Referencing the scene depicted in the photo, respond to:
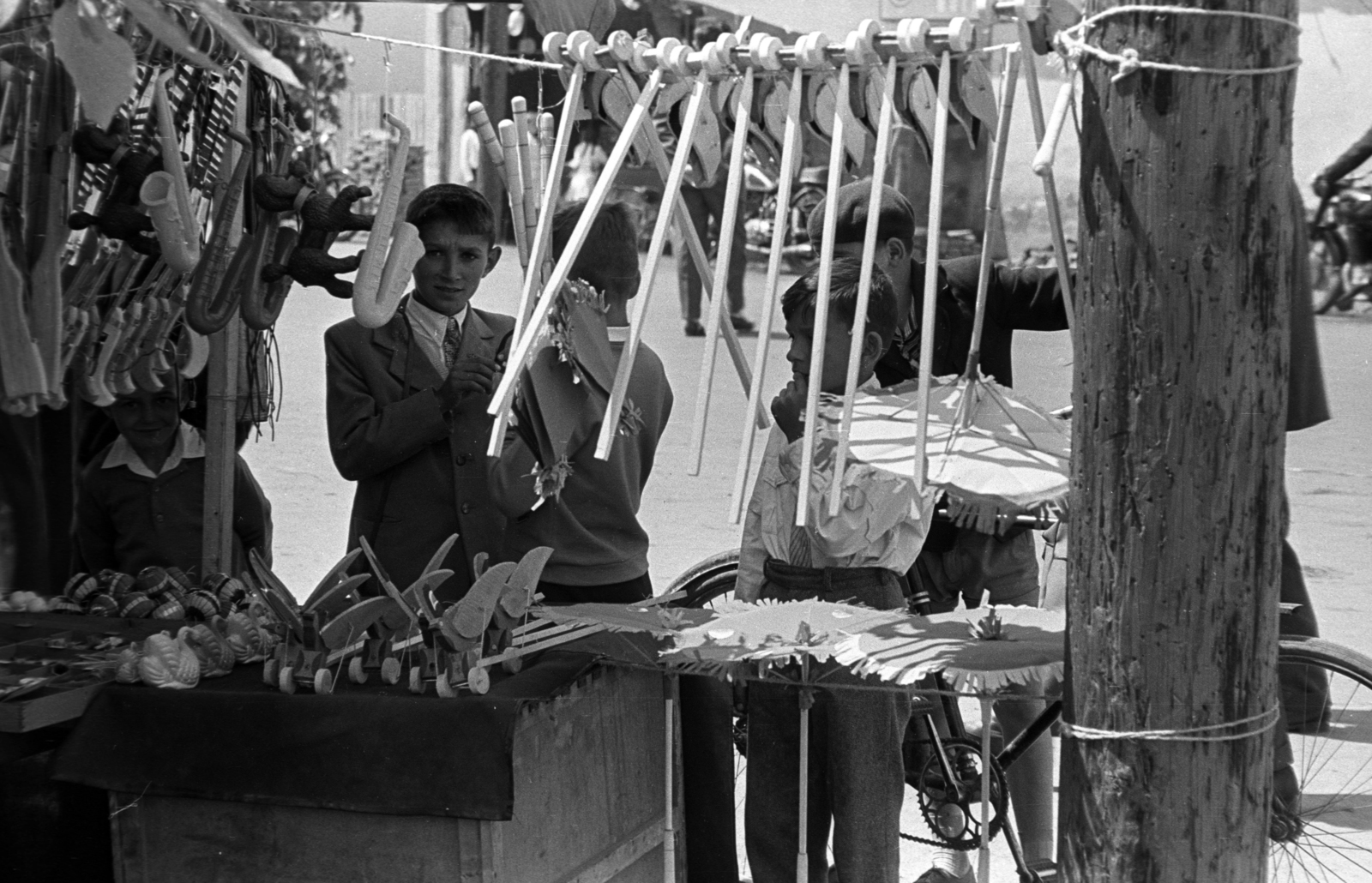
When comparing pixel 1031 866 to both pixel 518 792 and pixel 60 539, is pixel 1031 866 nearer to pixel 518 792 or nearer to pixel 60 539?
pixel 518 792

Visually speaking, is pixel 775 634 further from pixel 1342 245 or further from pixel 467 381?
pixel 1342 245

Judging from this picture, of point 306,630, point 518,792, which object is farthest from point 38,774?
point 518,792

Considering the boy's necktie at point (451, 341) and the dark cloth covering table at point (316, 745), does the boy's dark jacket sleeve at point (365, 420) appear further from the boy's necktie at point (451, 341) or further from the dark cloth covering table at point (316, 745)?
the dark cloth covering table at point (316, 745)

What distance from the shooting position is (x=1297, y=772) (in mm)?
3705

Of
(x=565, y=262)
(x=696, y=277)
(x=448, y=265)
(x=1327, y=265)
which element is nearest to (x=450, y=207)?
(x=448, y=265)

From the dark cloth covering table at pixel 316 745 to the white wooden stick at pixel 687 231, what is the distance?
0.58 m

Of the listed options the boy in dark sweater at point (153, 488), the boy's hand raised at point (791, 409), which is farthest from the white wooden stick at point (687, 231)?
the boy in dark sweater at point (153, 488)

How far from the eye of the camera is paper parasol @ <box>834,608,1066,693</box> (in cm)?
231

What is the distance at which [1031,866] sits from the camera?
118 inches

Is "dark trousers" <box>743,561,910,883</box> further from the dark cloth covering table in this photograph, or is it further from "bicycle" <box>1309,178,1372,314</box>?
"bicycle" <box>1309,178,1372,314</box>

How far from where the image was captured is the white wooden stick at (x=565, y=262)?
2371 mm

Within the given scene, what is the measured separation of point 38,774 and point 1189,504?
1.83 meters

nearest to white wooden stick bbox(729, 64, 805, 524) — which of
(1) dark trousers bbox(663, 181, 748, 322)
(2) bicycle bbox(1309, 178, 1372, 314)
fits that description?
(1) dark trousers bbox(663, 181, 748, 322)

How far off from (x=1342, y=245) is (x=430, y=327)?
332 inches
